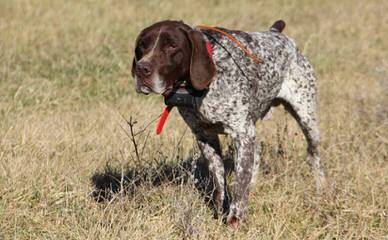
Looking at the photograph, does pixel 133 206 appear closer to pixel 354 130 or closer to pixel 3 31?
pixel 354 130

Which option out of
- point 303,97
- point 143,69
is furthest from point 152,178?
point 303,97

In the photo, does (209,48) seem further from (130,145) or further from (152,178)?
(130,145)

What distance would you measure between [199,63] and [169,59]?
0.70ft

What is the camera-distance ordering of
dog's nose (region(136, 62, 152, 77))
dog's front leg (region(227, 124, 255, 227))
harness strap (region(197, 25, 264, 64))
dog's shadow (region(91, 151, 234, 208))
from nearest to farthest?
1. dog's nose (region(136, 62, 152, 77))
2. dog's front leg (region(227, 124, 255, 227))
3. harness strap (region(197, 25, 264, 64))
4. dog's shadow (region(91, 151, 234, 208))

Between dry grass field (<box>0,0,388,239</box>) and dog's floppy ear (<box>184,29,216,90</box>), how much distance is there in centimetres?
70

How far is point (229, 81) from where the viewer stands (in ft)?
15.5

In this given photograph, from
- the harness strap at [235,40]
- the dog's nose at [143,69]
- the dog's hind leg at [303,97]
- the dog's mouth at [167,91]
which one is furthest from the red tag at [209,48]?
the dog's hind leg at [303,97]

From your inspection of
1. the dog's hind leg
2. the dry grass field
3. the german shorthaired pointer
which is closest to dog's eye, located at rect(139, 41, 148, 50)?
the german shorthaired pointer

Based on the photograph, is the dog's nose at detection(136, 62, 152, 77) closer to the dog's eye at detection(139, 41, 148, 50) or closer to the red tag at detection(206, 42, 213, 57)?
the dog's eye at detection(139, 41, 148, 50)

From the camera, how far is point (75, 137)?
6273 millimetres

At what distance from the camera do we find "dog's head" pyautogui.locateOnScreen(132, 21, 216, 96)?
13.8 feet

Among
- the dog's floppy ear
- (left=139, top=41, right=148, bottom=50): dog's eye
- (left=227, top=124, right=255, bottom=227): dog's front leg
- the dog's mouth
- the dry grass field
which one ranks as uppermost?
(left=139, top=41, right=148, bottom=50): dog's eye

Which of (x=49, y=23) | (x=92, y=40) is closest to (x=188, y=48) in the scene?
(x=92, y=40)

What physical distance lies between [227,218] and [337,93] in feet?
13.4
